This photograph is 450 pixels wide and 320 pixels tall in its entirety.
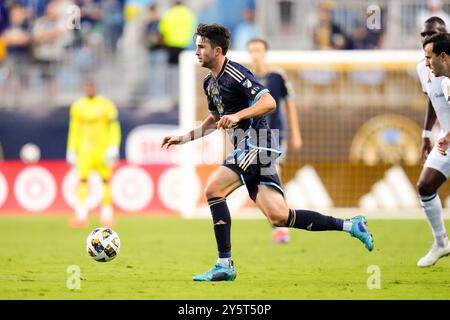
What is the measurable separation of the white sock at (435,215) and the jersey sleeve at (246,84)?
2.43 m

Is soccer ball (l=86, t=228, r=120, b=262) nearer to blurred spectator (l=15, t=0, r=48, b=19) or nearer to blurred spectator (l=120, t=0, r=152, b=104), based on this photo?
blurred spectator (l=120, t=0, r=152, b=104)

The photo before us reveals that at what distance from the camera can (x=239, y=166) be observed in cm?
909

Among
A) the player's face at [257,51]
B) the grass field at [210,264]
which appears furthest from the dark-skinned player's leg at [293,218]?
the player's face at [257,51]

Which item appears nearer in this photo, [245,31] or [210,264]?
[210,264]

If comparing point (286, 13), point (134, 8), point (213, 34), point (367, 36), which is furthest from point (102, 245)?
point (134, 8)

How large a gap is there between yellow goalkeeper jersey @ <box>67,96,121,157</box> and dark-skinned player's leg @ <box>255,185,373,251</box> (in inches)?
347

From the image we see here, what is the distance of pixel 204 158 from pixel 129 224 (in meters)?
2.40

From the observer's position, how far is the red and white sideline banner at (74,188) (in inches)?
736

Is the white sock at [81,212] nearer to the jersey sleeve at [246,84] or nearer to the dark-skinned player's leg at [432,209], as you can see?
the dark-skinned player's leg at [432,209]

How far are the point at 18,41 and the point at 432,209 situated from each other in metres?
13.7

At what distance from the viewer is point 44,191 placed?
19109 millimetres

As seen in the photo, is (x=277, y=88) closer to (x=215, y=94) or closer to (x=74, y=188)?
(x=215, y=94)
